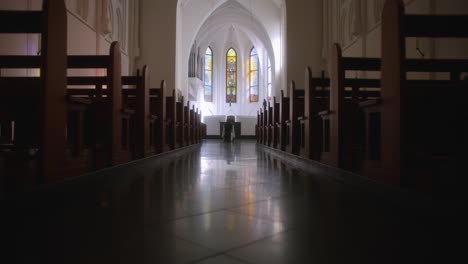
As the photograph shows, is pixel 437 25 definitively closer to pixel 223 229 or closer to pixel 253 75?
pixel 223 229

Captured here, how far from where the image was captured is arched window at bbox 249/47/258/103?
20766mm

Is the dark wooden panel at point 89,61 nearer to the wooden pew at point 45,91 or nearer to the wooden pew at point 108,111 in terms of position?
the wooden pew at point 108,111

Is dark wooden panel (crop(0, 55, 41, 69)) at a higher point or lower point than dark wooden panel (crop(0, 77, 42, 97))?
higher

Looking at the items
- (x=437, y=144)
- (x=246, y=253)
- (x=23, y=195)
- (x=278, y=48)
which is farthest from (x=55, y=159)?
(x=278, y=48)

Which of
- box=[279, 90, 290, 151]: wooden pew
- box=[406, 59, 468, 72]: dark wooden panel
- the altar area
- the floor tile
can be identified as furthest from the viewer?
the altar area

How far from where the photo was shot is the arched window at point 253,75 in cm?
2077

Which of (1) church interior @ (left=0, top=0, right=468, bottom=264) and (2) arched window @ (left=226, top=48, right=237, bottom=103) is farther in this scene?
(2) arched window @ (left=226, top=48, right=237, bottom=103)

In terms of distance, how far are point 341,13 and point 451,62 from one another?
798cm

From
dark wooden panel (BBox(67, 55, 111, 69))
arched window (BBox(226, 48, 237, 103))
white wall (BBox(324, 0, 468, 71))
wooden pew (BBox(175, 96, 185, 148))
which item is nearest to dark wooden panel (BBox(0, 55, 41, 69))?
dark wooden panel (BBox(67, 55, 111, 69))

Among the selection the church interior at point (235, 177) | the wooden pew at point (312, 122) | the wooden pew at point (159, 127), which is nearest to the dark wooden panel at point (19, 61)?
the church interior at point (235, 177)

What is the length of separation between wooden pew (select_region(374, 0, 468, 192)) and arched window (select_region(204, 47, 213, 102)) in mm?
19121

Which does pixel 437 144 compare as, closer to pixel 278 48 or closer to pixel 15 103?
pixel 15 103

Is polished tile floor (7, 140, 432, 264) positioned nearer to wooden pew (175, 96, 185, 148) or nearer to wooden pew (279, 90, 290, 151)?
wooden pew (279, 90, 290, 151)

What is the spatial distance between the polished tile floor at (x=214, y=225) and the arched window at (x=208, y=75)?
19011 mm
